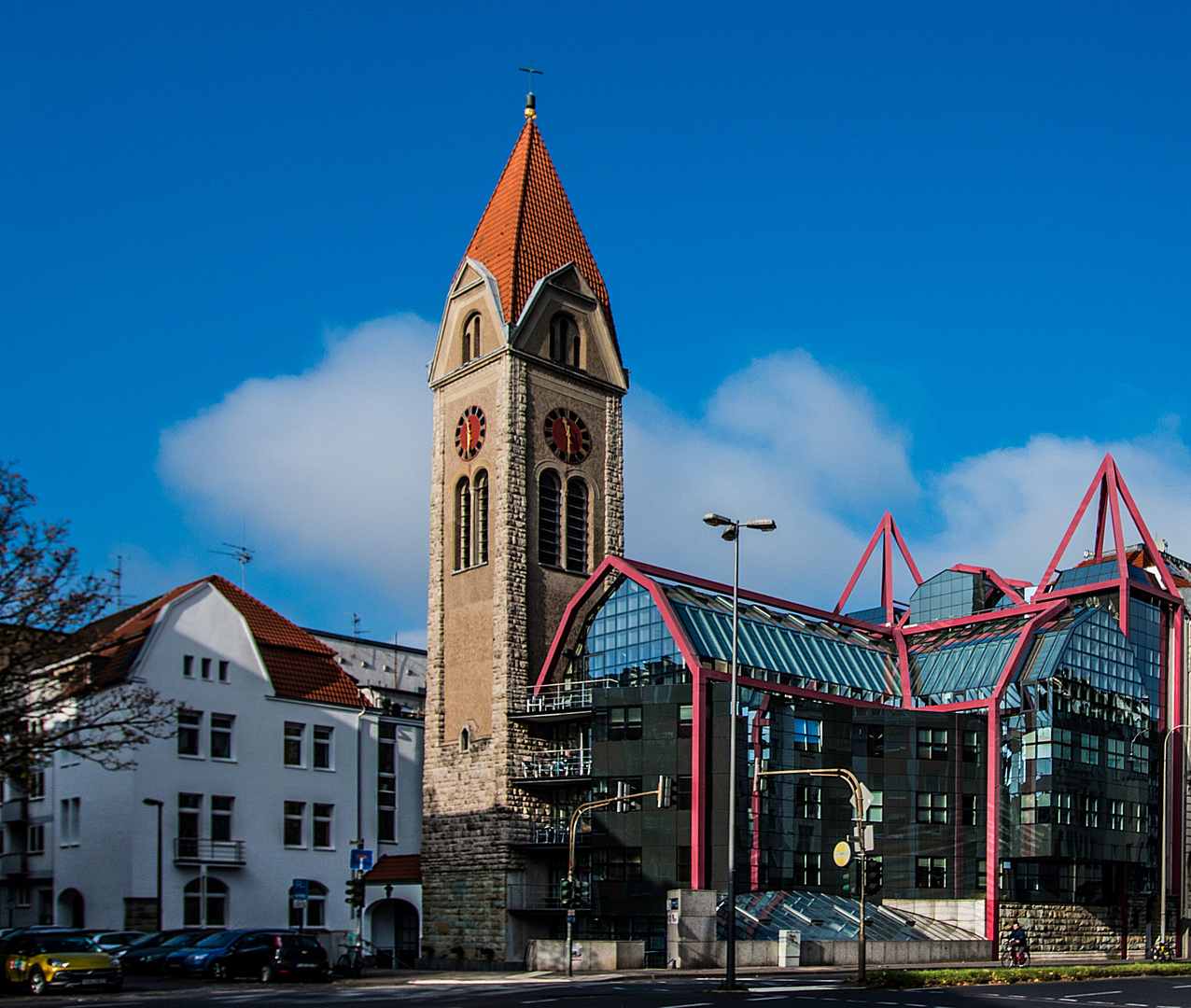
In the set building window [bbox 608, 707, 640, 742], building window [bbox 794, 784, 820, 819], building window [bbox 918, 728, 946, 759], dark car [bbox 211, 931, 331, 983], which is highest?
building window [bbox 608, 707, 640, 742]

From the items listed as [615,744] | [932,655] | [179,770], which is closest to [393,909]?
[179,770]

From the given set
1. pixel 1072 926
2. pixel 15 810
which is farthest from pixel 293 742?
pixel 1072 926

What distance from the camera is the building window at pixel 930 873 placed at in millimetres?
56469

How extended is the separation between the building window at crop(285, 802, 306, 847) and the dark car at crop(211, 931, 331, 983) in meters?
20.3

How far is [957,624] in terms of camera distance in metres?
66.4

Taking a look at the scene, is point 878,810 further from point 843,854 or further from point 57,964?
point 57,964

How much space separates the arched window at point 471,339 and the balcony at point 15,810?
84.5ft

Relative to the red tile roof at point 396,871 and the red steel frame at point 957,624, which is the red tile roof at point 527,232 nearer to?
the red steel frame at point 957,624

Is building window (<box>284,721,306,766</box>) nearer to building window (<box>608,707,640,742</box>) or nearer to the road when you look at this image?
building window (<box>608,707,640,742</box>)

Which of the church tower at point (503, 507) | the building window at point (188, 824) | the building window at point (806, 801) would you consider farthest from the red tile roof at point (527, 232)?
the building window at point (188, 824)

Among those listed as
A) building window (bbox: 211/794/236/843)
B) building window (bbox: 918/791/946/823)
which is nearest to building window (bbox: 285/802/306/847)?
building window (bbox: 211/794/236/843)

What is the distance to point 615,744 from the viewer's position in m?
52.9

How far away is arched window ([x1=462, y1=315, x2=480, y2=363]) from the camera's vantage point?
61.0 metres

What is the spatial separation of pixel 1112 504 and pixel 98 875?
1786 inches
